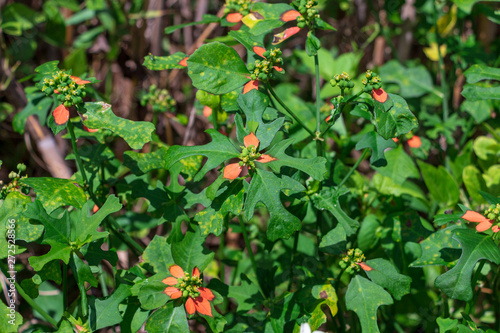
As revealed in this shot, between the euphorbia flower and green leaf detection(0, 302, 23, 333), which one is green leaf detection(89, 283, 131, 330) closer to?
green leaf detection(0, 302, 23, 333)

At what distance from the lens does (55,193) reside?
1.33 meters

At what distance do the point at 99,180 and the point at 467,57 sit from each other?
1.75m

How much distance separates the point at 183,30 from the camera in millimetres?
2998

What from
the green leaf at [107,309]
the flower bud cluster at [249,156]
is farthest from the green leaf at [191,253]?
the flower bud cluster at [249,156]

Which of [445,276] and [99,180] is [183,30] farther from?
[445,276]

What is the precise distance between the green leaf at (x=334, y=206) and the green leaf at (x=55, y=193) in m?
0.66

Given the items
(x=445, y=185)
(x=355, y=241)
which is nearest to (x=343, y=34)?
(x=445, y=185)

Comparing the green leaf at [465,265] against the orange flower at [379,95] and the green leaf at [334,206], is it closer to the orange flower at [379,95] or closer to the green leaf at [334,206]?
the green leaf at [334,206]

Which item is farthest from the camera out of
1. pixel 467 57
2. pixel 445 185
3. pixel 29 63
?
pixel 29 63

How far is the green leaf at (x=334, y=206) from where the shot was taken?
1310mm

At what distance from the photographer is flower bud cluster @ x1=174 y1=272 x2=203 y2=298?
50.3 inches

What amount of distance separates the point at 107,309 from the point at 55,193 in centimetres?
35

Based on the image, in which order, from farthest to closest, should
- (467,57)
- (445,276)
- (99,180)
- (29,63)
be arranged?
(29,63), (467,57), (99,180), (445,276)

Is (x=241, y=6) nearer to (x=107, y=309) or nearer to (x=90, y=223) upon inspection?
(x=90, y=223)
